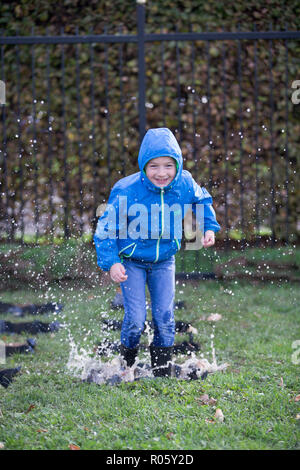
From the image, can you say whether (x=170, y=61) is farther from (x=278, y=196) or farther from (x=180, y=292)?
(x=180, y=292)

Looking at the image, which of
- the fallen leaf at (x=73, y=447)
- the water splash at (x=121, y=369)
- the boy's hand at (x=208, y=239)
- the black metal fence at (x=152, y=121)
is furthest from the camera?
the black metal fence at (x=152, y=121)

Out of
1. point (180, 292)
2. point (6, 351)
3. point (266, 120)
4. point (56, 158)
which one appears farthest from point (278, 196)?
point (6, 351)

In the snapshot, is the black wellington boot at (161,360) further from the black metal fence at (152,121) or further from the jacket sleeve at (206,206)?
the black metal fence at (152,121)

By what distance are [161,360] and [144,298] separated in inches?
16.6

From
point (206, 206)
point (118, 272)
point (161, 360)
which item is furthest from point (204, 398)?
point (206, 206)

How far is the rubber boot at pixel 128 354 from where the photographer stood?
3393 millimetres

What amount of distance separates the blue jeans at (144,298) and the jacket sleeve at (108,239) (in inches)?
7.3

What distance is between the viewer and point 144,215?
10.2ft

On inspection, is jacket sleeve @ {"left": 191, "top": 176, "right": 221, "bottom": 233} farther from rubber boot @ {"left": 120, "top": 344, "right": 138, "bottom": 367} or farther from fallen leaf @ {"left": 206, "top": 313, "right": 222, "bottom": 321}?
fallen leaf @ {"left": 206, "top": 313, "right": 222, "bottom": 321}

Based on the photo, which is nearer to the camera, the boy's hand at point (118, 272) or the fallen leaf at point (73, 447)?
the fallen leaf at point (73, 447)

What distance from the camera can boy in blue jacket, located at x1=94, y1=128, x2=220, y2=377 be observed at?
10.1 ft

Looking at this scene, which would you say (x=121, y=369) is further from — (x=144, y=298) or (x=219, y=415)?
(x=219, y=415)

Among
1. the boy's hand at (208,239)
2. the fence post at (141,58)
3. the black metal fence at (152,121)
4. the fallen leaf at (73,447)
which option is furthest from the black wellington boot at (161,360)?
the black metal fence at (152,121)

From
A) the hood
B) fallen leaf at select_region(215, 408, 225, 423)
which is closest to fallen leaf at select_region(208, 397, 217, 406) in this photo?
fallen leaf at select_region(215, 408, 225, 423)
